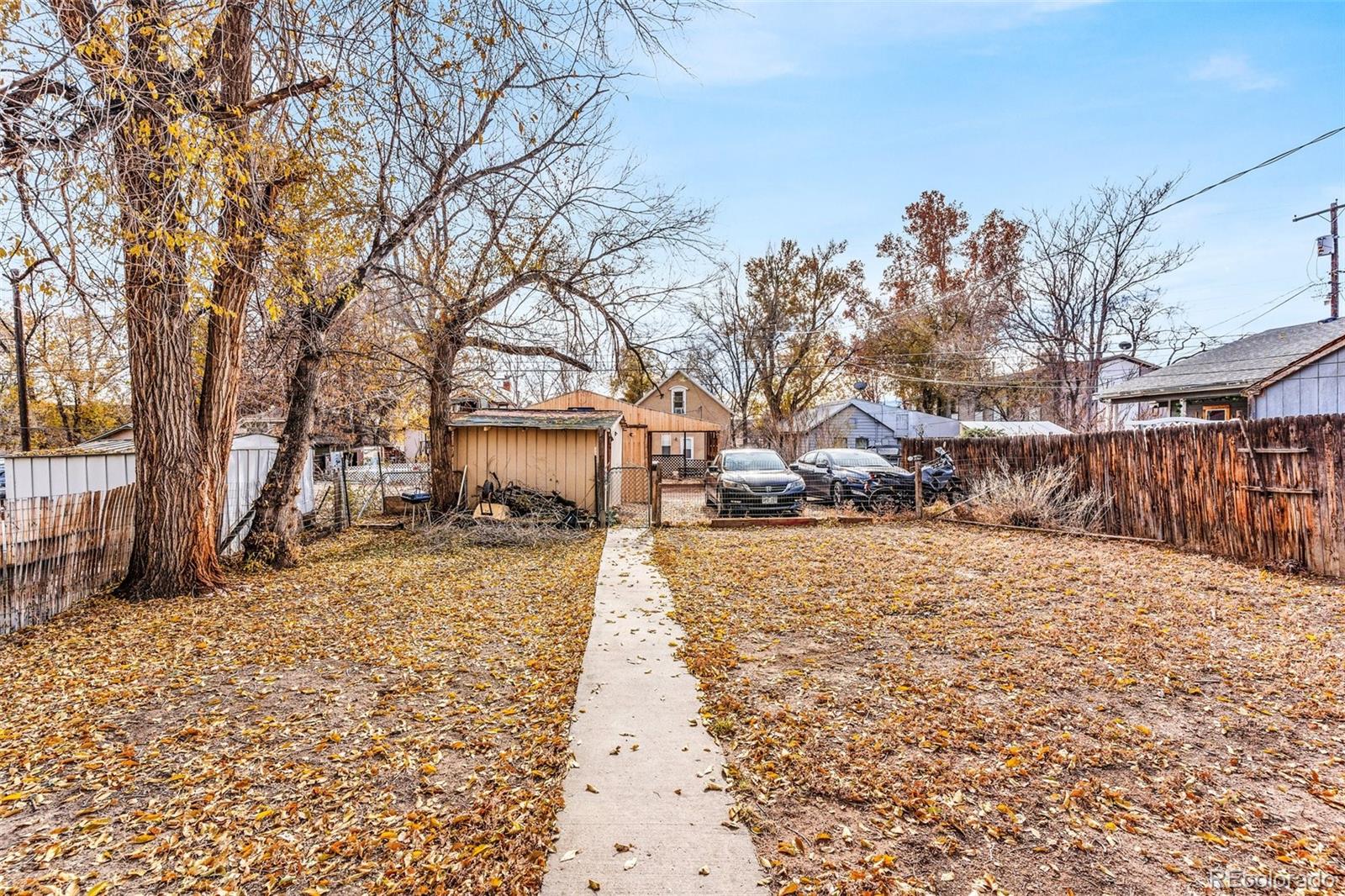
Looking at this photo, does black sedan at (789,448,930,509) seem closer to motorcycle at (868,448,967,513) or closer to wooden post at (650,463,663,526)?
motorcycle at (868,448,967,513)

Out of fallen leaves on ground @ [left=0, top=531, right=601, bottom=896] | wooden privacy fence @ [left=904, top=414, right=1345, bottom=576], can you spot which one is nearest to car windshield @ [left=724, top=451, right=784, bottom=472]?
wooden privacy fence @ [left=904, top=414, right=1345, bottom=576]

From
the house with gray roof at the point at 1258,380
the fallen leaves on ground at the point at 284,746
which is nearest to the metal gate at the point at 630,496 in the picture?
the fallen leaves on ground at the point at 284,746

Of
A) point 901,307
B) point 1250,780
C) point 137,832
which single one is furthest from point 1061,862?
point 901,307

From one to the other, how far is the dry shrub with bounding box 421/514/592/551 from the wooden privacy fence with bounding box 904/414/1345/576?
879 cm

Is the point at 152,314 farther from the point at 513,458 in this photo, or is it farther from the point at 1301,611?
the point at 1301,611

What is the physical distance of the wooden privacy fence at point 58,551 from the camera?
507 centimetres

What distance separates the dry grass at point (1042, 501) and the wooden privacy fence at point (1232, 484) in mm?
201

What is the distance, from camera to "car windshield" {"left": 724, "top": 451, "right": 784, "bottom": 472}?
1380cm

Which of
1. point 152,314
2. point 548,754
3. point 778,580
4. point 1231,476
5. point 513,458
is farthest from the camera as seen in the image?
point 513,458

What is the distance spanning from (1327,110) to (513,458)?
13.7 meters

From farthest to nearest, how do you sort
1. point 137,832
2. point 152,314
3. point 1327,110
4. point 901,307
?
point 901,307 < point 1327,110 < point 152,314 < point 137,832

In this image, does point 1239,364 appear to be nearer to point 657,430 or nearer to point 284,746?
point 657,430

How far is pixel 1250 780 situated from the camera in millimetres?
2803

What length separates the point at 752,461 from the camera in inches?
556
